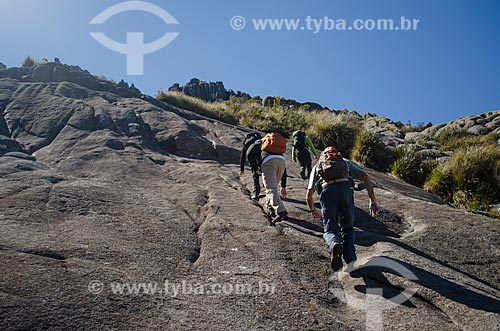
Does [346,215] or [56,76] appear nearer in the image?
[346,215]

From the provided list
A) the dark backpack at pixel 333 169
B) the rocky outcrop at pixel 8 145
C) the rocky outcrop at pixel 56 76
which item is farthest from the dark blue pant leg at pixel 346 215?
the rocky outcrop at pixel 56 76

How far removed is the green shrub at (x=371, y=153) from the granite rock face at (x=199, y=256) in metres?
5.58

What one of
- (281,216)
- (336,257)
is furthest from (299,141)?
(336,257)

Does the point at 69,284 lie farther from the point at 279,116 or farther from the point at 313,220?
the point at 279,116

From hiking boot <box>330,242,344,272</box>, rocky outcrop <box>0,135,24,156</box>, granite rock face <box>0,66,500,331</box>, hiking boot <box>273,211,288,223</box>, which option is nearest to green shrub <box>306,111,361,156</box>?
granite rock face <box>0,66,500,331</box>

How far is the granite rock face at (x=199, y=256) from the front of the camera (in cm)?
395

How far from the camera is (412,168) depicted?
14.2 metres

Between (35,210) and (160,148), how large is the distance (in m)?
7.04

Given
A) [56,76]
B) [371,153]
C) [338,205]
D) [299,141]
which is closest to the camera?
[338,205]

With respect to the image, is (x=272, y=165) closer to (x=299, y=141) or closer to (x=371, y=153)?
(x=299, y=141)

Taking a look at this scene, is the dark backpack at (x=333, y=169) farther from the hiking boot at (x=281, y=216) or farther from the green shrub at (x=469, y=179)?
the green shrub at (x=469, y=179)

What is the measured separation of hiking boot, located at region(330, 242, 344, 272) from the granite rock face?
0.18 m

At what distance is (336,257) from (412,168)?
10298 mm

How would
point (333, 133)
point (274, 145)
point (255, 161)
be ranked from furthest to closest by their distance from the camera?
1. point (333, 133)
2. point (255, 161)
3. point (274, 145)
